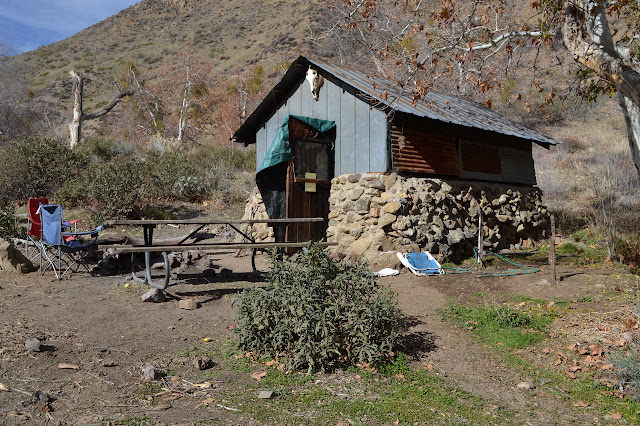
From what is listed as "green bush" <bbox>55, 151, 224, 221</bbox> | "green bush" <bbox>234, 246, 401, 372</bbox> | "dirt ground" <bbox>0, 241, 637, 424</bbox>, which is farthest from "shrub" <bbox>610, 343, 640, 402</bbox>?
"green bush" <bbox>55, 151, 224, 221</bbox>

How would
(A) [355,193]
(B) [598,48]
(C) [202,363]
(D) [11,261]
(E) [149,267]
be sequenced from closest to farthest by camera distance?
(C) [202,363] → (B) [598,48] → (E) [149,267] → (D) [11,261] → (A) [355,193]

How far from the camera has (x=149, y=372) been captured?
12.5ft

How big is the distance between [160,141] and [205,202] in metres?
7.06

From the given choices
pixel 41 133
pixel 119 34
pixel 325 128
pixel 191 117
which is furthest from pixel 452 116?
pixel 119 34

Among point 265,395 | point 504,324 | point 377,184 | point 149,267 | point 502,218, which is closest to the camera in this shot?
point 265,395

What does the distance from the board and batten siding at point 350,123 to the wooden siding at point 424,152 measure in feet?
0.97

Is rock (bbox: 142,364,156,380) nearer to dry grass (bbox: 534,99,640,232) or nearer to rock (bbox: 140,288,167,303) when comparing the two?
rock (bbox: 140,288,167,303)

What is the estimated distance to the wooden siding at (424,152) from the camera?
8898mm

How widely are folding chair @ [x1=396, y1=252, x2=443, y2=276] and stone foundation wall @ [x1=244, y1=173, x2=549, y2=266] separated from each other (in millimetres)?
229

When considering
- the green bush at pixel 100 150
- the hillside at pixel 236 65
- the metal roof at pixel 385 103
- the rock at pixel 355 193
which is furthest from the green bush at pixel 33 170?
the rock at pixel 355 193

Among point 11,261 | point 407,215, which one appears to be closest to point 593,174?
point 407,215

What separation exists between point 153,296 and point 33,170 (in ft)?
37.8

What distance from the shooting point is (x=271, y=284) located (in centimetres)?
446

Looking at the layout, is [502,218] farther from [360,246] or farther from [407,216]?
[360,246]
